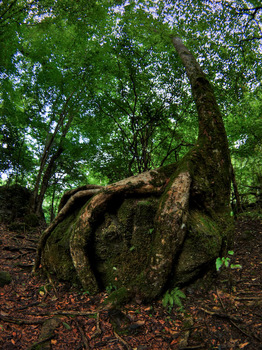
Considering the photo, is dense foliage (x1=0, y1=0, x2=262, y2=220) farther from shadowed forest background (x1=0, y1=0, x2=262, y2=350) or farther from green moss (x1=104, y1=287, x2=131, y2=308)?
green moss (x1=104, y1=287, x2=131, y2=308)

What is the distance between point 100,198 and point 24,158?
10.7m

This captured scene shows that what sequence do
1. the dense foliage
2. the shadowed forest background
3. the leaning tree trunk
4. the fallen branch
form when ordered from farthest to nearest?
the dense foliage → the leaning tree trunk → the shadowed forest background → the fallen branch

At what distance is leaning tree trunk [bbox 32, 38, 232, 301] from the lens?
127 inches

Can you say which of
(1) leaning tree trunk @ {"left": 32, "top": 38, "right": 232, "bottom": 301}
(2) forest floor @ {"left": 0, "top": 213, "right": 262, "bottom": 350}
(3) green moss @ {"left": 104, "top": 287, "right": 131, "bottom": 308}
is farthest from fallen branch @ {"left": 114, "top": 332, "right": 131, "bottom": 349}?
(1) leaning tree trunk @ {"left": 32, "top": 38, "right": 232, "bottom": 301}

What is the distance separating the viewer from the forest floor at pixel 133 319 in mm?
2357

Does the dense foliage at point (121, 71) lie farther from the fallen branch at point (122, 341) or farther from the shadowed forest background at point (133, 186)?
the fallen branch at point (122, 341)

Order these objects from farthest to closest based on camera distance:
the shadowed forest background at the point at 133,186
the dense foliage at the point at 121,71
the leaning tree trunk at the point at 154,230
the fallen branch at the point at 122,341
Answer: the dense foliage at the point at 121,71, the leaning tree trunk at the point at 154,230, the shadowed forest background at the point at 133,186, the fallen branch at the point at 122,341

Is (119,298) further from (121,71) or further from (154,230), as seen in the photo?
(121,71)

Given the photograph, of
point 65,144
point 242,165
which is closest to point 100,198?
point 65,144

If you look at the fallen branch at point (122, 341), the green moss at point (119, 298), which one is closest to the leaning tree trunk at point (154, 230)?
the green moss at point (119, 298)

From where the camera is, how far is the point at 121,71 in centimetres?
821

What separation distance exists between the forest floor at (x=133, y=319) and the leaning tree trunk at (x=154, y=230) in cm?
32

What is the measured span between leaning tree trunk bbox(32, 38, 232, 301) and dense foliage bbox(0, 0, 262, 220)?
7.68 feet

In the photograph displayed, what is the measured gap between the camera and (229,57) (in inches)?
299
